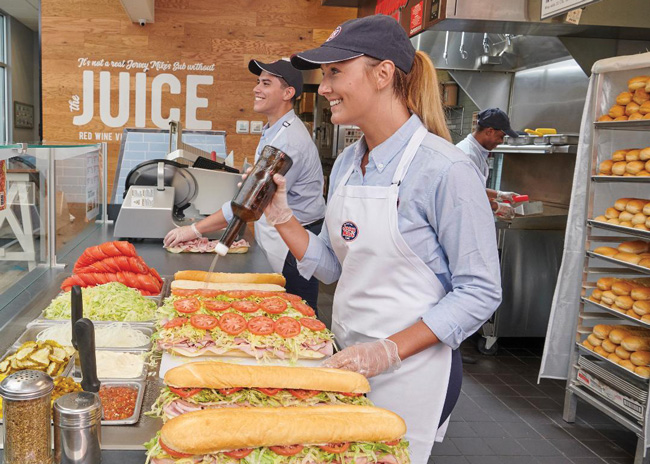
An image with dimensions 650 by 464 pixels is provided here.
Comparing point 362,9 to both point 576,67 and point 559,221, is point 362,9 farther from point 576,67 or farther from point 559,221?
point 559,221

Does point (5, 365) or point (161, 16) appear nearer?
point (5, 365)

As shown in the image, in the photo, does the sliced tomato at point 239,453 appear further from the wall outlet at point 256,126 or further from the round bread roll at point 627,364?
the wall outlet at point 256,126

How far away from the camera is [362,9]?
6949 mm

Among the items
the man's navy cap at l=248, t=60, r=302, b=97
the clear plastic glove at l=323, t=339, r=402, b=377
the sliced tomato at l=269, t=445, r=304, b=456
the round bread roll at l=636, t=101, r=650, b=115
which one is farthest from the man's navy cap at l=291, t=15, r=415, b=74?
the round bread roll at l=636, t=101, r=650, b=115

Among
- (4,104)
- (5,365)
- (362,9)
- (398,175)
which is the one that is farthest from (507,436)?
(4,104)

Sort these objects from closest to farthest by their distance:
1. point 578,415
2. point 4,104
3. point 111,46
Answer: point 578,415
point 111,46
point 4,104

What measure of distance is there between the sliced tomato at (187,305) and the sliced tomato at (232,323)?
0.40ft

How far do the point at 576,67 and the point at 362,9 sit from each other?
2.49 meters

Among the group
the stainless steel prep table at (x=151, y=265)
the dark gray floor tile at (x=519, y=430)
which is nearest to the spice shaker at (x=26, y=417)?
the stainless steel prep table at (x=151, y=265)

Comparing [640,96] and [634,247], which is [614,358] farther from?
[640,96]

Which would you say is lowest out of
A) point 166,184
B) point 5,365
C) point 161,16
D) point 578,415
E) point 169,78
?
point 578,415

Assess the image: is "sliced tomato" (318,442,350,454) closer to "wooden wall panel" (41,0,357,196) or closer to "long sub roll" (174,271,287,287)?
"long sub roll" (174,271,287,287)

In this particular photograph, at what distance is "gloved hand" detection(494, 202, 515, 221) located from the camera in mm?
5430

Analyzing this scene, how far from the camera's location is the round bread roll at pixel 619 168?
Result: 3.84 meters
